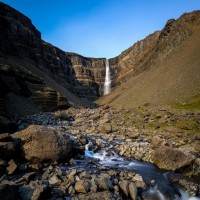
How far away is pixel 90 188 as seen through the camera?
11680 mm

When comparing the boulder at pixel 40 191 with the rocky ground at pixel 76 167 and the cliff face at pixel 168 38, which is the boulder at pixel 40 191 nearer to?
the rocky ground at pixel 76 167

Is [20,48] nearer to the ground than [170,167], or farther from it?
farther from it

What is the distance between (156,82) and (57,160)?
66.2m

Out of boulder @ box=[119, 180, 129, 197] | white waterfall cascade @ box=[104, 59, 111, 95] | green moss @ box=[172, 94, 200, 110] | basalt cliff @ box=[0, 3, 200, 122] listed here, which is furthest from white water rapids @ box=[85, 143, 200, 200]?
white waterfall cascade @ box=[104, 59, 111, 95]

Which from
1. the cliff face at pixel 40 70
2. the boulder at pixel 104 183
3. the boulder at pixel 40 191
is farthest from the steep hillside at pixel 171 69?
the boulder at pixel 40 191

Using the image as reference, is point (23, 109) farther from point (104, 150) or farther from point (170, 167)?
Answer: point (170, 167)

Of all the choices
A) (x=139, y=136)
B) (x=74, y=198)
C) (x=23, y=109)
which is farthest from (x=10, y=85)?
(x=74, y=198)

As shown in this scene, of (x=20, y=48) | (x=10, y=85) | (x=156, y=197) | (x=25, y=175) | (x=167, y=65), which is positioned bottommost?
(x=156, y=197)

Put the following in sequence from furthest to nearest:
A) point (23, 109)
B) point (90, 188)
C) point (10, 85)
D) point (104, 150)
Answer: point (10, 85), point (23, 109), point (104, 150), point (90, 188)

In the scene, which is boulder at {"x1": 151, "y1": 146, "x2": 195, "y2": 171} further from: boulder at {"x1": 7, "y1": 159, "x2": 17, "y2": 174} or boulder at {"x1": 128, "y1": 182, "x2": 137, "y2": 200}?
boulder at {"x1": 7, "y1": 159, "x2": 17, "y2": 174}

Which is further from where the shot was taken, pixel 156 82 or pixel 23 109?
pixel 156 82

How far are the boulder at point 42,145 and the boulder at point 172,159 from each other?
7.52 m

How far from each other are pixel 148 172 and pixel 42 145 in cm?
813

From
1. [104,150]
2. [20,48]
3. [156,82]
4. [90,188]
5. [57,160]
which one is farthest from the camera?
[20,48]
